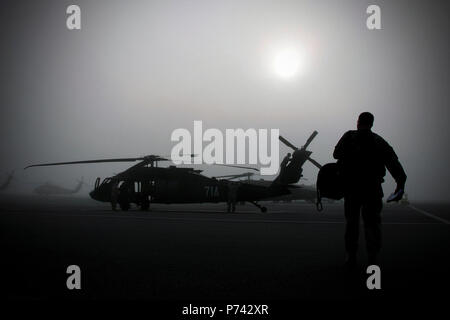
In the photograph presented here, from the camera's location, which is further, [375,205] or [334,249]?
[334,249]

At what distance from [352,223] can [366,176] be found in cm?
64

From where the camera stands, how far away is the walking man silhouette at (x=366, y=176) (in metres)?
5.43

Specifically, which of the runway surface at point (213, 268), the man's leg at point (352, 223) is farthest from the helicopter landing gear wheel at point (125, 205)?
the man's leg at point (352, 223)

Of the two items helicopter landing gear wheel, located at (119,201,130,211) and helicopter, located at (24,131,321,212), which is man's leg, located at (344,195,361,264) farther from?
helicopter landing gear wheel, located at (119,201,130,211)

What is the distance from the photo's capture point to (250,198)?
22.0m

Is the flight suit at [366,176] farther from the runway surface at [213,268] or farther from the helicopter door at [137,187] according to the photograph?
the helicopter door at [137,187]

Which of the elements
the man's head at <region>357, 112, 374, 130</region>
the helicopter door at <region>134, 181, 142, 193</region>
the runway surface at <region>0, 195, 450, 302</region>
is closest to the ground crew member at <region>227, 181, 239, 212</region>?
the helicopter door at <region>134, 181, 142, 193</region>

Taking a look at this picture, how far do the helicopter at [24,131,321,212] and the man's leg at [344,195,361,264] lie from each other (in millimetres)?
16097
